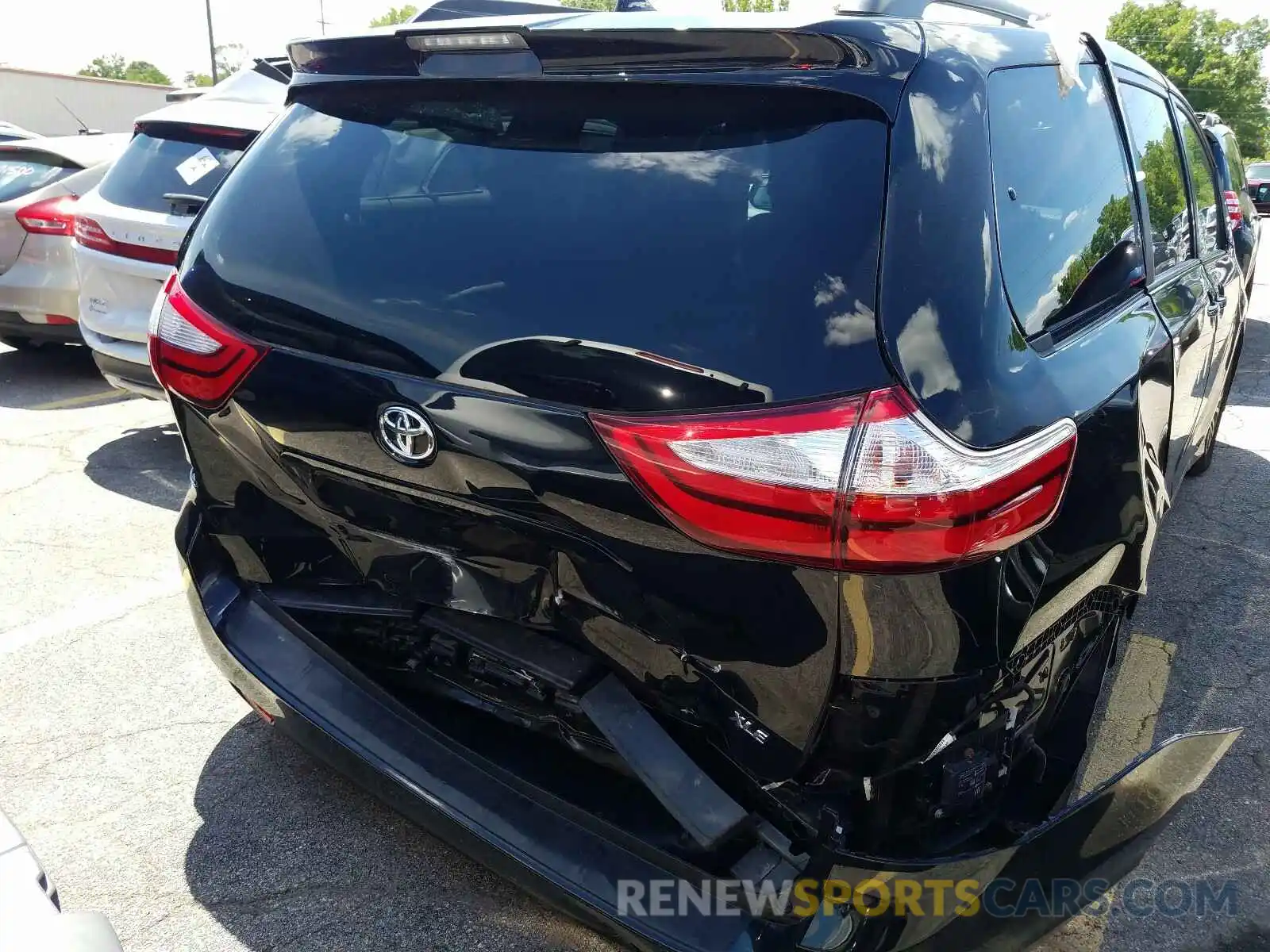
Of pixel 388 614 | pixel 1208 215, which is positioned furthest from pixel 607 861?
pixel 1208 215

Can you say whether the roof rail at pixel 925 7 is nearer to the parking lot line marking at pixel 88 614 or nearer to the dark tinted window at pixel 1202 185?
the dark tinted window at pixel 1202 185

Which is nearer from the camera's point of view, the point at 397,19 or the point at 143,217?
the point at 143,217

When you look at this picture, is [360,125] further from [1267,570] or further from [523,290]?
[1267,570]

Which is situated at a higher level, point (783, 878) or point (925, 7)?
point (925, 7)

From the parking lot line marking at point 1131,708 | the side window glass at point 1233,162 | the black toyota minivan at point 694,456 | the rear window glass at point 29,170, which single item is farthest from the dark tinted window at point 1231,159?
the rear window glass at point 29,170

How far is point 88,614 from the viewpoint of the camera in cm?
367

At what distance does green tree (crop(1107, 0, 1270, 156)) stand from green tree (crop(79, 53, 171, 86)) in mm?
74127

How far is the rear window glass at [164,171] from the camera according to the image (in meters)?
5.14

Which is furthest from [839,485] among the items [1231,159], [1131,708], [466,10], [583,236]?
[1231,159]

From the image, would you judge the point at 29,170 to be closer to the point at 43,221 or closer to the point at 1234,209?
the point at 43,221

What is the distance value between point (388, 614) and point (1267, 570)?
3.70 metres

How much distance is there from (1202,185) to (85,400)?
6.20 metres

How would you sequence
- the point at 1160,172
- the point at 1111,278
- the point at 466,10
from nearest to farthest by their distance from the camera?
the point at 1111,278
the point at 466,10
the point at 1160,172

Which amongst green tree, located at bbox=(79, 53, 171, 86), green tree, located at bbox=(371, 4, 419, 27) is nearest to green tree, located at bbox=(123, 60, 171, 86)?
green tree, located at bbox=(79, 53, 171, 86)
